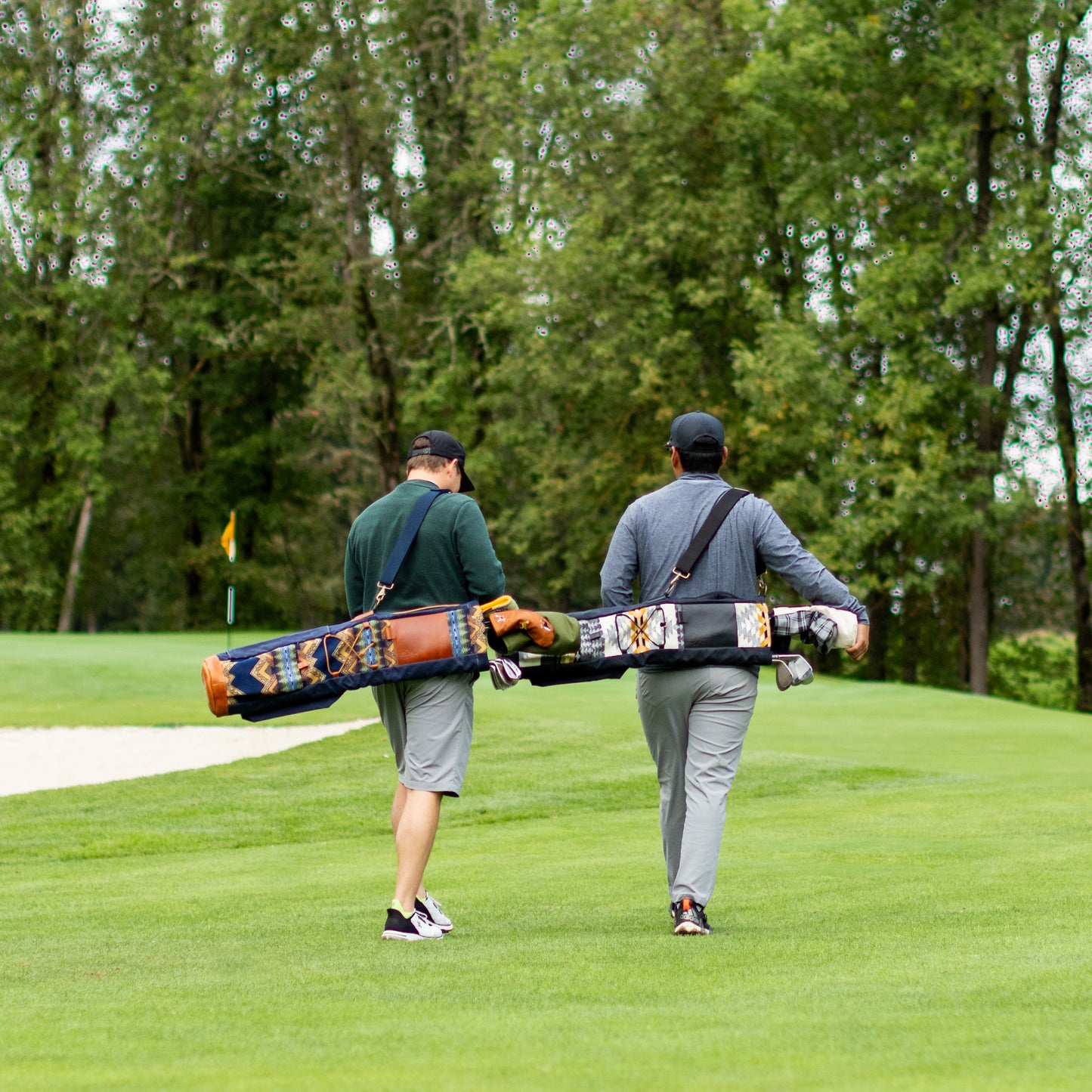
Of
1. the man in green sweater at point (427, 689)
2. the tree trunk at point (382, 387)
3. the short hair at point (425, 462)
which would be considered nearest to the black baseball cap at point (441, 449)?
the short hair at point (425, 462)

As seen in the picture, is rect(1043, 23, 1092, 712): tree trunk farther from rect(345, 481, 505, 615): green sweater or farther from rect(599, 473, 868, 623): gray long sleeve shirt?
rect(345, 481, 505, 615): green sweater

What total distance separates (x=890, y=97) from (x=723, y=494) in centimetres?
3061

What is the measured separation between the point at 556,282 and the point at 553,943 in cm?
2995

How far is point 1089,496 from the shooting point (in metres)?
34.5

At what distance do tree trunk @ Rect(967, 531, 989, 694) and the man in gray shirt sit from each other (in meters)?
28.6

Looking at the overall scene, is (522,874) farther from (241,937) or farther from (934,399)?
(934,399)

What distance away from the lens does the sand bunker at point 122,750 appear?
1486 centimetres

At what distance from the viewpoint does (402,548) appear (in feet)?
20.1

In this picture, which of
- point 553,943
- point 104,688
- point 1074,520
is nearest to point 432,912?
point 553,943

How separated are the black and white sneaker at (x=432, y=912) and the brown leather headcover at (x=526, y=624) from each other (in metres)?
1.10

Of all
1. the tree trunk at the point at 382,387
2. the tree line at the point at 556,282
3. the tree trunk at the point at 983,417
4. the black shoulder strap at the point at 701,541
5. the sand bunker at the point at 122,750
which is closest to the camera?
the black shoulder strap at the point at 701,541

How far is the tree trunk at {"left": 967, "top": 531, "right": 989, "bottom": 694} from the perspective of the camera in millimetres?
33938

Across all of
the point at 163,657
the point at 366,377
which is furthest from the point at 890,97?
the point at 163,657

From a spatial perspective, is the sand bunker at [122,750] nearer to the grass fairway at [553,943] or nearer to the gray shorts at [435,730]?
the grass fairway at [553,943]
